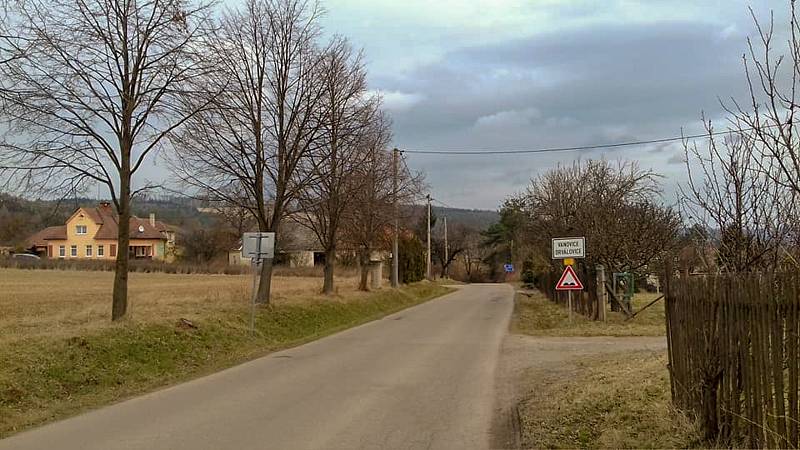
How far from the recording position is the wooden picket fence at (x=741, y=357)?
537cm

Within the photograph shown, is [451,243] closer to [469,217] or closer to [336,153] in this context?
[469,217]

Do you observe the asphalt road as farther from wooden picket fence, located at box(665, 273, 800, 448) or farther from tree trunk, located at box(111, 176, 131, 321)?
tree trunk, located at box(111, 176, 131, 321)

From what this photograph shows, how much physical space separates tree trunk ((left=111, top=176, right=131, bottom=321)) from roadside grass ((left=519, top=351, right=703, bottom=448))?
33.6ft

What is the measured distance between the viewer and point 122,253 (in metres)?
17.6

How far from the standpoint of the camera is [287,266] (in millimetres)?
82688

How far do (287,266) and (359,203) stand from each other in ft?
A: 161

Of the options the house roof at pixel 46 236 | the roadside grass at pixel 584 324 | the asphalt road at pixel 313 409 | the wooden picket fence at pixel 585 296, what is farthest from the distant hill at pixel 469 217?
the asphalt road at pixel 313 409

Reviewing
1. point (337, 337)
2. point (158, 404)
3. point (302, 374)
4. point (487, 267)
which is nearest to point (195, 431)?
point (158, 404)

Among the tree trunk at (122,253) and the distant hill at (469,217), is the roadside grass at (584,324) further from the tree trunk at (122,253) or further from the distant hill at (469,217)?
the distant hill at (469,217)

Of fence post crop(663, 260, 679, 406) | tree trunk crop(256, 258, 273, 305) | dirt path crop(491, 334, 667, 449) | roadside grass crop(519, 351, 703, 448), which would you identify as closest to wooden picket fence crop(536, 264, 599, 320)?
dirt path crop(491, 334, 667, 449)

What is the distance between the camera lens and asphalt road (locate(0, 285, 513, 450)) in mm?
8320

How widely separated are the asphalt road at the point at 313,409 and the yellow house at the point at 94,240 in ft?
286

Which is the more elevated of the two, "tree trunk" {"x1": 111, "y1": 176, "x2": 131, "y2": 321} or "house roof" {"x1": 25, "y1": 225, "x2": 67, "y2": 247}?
"house roof" {"x1": 25, "y1": 225, "x2": 67, "y2": 247}

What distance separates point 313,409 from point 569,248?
1491 centimetres
